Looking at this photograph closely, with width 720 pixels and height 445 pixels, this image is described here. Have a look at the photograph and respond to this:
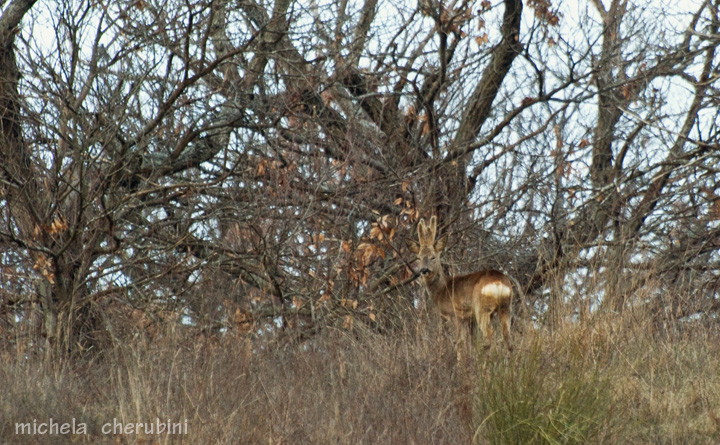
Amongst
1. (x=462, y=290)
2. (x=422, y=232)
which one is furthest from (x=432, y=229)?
(x=462, y=290)

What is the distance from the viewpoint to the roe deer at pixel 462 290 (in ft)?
26.1

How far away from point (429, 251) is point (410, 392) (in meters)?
2.90

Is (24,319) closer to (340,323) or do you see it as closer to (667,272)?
(340,323)

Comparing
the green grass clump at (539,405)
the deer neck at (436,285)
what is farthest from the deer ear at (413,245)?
the green grass clump at (539,405)

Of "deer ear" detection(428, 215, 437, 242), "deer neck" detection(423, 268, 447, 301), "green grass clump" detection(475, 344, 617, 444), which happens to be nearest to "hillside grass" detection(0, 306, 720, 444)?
"green grass clump" detection(475, 344, 617, 444)

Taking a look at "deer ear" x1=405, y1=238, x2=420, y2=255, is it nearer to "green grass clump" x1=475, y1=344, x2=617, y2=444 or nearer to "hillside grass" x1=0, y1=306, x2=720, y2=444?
"hillside grass" x1=0, y1=306, x2=720, y2=444

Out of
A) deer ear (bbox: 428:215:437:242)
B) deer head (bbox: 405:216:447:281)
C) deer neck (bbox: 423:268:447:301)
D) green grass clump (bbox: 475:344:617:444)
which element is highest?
deer ear (bbox: 428:215:437:242)

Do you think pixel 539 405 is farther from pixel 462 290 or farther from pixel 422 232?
pixel 422 232

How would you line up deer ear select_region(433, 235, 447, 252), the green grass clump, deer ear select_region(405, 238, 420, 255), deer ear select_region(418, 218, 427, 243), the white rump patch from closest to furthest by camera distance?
1. the green grass clump
2. the white rump patch
3. deer ear select_region(418, 218, 427, 243)
4. deer ear select_region(433, 235, 447, 252)
5. deer ear select_region(405, 238, 420, 255)

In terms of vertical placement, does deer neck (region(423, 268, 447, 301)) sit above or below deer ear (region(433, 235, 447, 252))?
below

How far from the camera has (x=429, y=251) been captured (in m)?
8.94

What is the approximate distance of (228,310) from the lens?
28.0 ft

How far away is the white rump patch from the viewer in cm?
795

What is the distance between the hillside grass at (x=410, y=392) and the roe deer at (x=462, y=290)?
992mm
